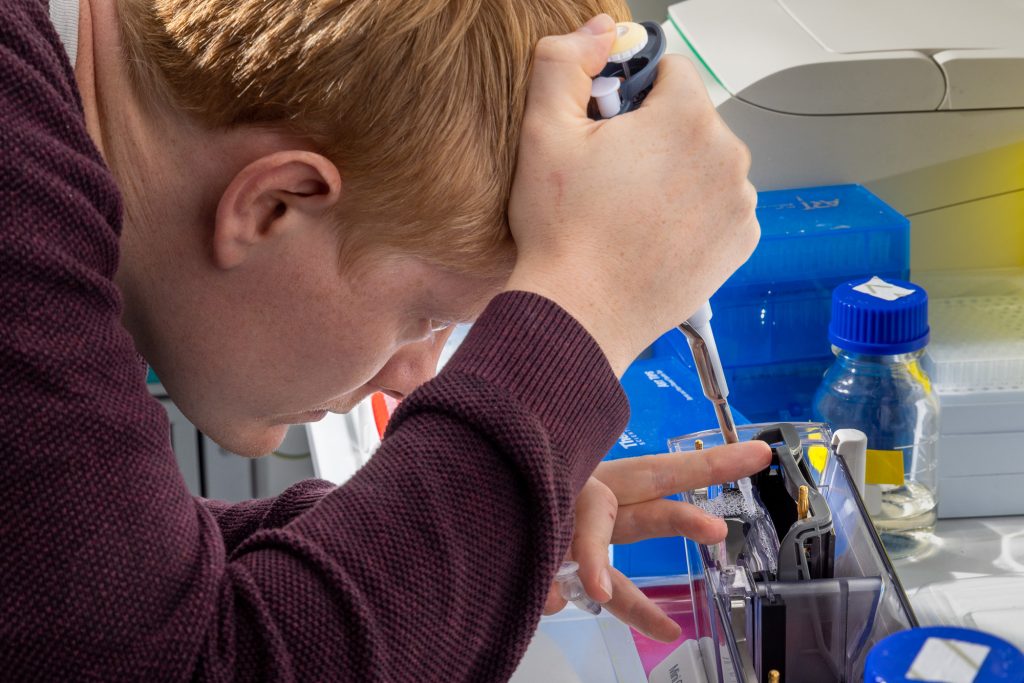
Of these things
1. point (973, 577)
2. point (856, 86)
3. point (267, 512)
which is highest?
point (856, 86)

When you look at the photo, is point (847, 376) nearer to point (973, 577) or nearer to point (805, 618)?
point (973, 577)

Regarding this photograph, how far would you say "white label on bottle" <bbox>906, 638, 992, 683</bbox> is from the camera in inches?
22.3

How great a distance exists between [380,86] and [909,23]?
2.80ft

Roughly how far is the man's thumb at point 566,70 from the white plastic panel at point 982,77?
65 centimetres

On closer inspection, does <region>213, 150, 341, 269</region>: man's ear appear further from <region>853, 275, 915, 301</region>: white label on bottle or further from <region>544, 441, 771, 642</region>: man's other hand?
<region>853, 275, 915, 301</region>: white label on bottle

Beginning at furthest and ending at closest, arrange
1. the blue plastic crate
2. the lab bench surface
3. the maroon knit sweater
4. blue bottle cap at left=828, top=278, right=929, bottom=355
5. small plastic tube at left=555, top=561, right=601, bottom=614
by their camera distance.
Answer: the blue plastic crate
blue bottle cap at left=828, top=278, right=929, bottom=355
the lab bench surface
small plastic tube at left=555, top=561, right=601, bottom=614
the maroon knit sweater

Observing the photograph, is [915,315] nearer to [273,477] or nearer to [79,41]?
[79,41]

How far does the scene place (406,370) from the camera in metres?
0.80

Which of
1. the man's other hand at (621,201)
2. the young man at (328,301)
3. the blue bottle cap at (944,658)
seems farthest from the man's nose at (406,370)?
the blue bottle cap at (944,658)

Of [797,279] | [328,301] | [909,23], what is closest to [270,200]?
[328,301]

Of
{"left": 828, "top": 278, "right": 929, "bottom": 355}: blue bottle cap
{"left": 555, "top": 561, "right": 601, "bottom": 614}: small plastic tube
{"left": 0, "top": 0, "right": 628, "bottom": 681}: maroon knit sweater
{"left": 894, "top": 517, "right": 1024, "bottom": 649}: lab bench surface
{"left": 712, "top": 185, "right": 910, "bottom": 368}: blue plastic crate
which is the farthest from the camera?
{"left": 712, "top": 185, "right": 910, "bottom": 368}: blue plastic crate

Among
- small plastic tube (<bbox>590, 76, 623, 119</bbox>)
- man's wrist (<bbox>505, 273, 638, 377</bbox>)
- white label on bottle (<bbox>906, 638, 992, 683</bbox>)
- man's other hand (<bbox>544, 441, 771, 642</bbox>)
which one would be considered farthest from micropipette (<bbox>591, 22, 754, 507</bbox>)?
white label on bottle (<bbox>906, 638, 992, 683</bbox>)

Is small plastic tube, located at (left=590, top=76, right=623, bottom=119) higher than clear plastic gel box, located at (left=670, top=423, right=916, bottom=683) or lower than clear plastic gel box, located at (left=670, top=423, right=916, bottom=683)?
higher

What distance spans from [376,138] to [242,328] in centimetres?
14
